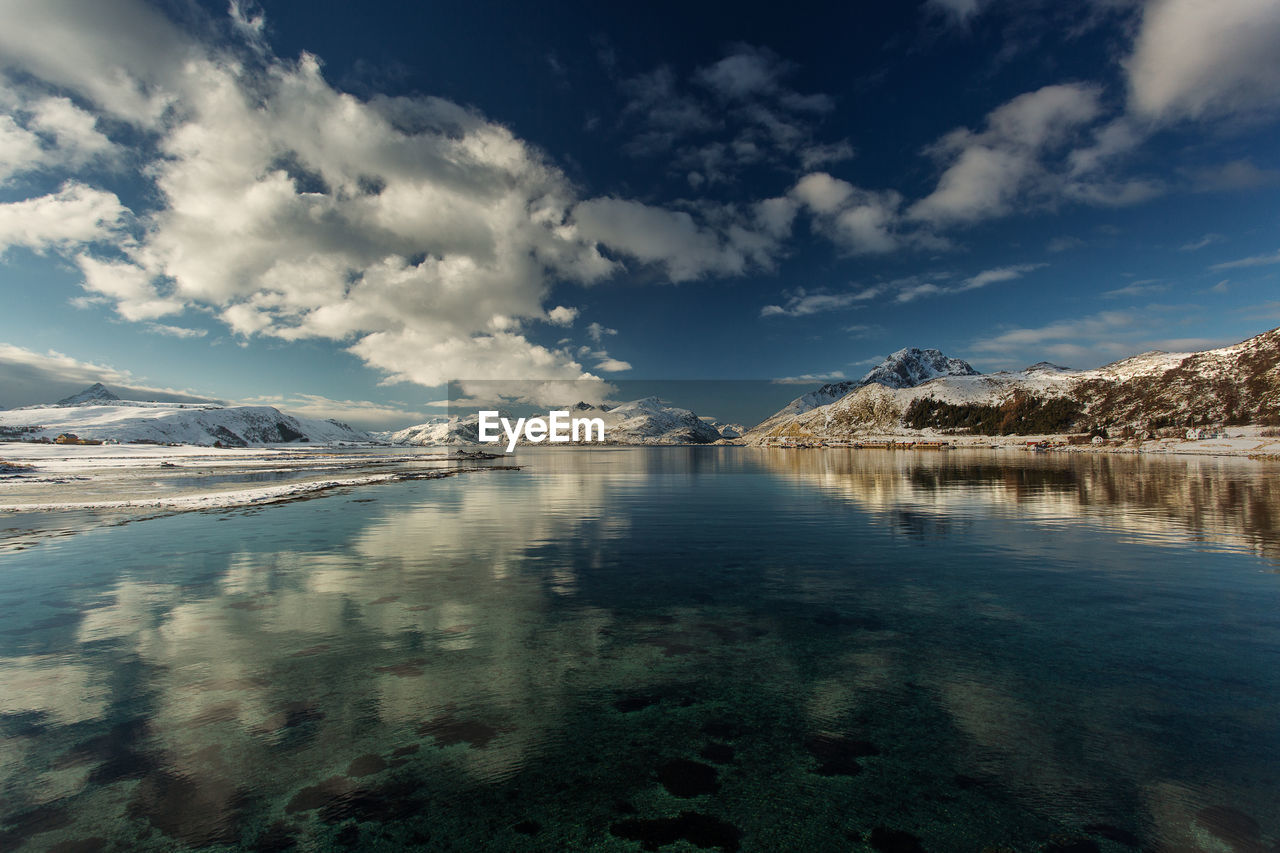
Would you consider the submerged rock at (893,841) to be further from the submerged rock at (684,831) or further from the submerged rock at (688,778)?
the submerged rock at (688,778)

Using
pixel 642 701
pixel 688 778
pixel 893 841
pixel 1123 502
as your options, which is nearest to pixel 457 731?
pixel 642 701

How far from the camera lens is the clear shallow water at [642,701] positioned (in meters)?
6.49

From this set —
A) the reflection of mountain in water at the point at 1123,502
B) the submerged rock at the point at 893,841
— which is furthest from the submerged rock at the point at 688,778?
the reflection of mountain in water at the point at 1123,502

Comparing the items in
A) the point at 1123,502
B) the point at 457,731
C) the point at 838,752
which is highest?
the point at 457,731

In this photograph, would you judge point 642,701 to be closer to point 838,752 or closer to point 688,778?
point 688,778

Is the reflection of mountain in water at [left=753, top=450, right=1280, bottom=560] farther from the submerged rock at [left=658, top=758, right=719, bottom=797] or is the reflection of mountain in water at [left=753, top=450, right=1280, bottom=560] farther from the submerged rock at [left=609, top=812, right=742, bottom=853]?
the submerged rock at [left=609, top=812, right=742, bottom=853]

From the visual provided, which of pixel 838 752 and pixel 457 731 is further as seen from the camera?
pixel 457 731

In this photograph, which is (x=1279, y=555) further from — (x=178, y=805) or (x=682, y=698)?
(x=178, y=805)

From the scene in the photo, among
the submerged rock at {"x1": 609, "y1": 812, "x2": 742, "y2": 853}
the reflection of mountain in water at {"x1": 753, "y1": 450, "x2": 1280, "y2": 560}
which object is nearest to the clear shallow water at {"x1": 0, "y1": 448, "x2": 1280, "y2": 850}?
the submerged rock at {"x1": 609, "y1": 812, "x2": 742, "y2": 853}

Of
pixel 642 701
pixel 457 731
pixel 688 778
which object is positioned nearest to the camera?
pixel 688 778

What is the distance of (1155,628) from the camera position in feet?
43.5

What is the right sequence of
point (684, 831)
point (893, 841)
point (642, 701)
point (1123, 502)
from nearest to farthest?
1. point (893, 841)
2. point (684, 831)
3. point (642, 701)
4. point (1123, 502)

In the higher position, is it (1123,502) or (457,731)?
(457,731)

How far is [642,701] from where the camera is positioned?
9633mm
